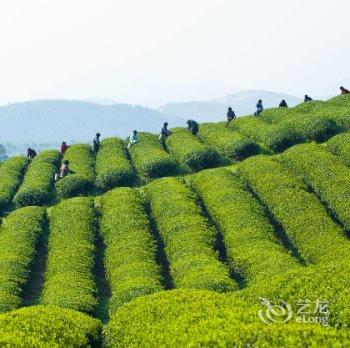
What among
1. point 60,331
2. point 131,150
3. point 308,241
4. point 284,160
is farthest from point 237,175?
point 60,331

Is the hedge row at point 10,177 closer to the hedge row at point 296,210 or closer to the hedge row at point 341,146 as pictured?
the hedge row at point 296,210

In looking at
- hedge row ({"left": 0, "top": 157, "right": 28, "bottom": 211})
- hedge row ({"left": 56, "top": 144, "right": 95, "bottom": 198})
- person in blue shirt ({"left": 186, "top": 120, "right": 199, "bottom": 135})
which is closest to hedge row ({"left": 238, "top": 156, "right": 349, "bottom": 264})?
hedge row ({"left": 56, "top": 144, "right": 95, "bottom": 198})

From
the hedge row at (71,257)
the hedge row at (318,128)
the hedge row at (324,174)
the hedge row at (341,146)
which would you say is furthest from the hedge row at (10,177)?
the hedge row at (341,146)

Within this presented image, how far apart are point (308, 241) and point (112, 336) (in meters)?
12.6

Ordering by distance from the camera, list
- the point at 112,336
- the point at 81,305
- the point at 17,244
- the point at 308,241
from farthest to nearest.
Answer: the point at 17,244 → the point at 308,241 → the point at 81,305 → the point at 112,336

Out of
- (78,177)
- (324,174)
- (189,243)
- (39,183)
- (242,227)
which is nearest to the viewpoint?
(189,243)

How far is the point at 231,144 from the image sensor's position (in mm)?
44000

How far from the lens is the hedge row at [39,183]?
3994cm

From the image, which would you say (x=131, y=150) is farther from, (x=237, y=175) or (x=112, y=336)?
(x=112, y=336)

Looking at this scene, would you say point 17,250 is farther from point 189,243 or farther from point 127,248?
point 189,243

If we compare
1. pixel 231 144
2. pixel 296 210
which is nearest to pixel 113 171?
pixel 231 144

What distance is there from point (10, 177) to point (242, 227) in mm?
23801

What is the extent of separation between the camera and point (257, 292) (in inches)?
744

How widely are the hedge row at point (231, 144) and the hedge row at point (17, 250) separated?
15.2 metres
